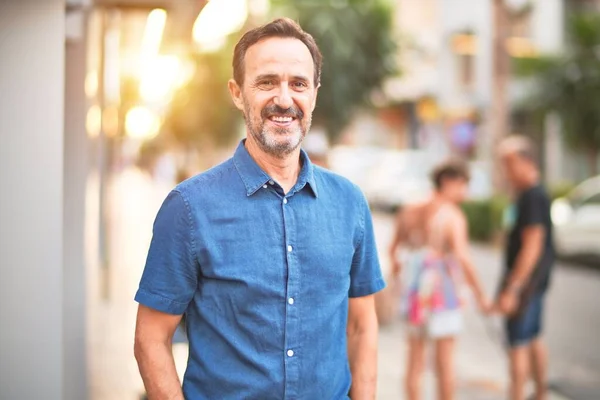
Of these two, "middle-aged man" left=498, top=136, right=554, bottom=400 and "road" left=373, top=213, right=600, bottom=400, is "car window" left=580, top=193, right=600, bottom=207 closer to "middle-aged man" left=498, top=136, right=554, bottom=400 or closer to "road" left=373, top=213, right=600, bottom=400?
"road" left=373, top=213, right=600, bottom=400

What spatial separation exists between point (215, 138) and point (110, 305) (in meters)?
25.6

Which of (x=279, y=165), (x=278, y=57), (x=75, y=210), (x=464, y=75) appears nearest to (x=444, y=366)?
(x=75, y=210)

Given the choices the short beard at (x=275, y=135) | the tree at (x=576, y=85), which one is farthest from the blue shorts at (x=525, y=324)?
the tree at (x=576, y=85)

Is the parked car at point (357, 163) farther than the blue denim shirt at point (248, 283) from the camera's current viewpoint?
Yes

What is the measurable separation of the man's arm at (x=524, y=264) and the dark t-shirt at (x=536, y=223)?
0.04m

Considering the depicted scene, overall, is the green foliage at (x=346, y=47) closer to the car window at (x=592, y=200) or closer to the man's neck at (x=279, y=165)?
the car window at (x=592, y=200)

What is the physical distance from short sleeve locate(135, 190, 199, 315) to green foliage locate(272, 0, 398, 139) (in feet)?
46.9

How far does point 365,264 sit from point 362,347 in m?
0.26

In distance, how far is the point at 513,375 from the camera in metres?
6.01

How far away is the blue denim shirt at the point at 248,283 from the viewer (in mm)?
2385

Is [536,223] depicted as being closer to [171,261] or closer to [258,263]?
[258,263]

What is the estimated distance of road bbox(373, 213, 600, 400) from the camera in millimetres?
7176

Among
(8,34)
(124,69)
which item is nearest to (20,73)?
(8,34)

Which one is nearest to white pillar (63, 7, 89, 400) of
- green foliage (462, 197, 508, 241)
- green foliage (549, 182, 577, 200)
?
green foliage (462, 197, 508, 241)
